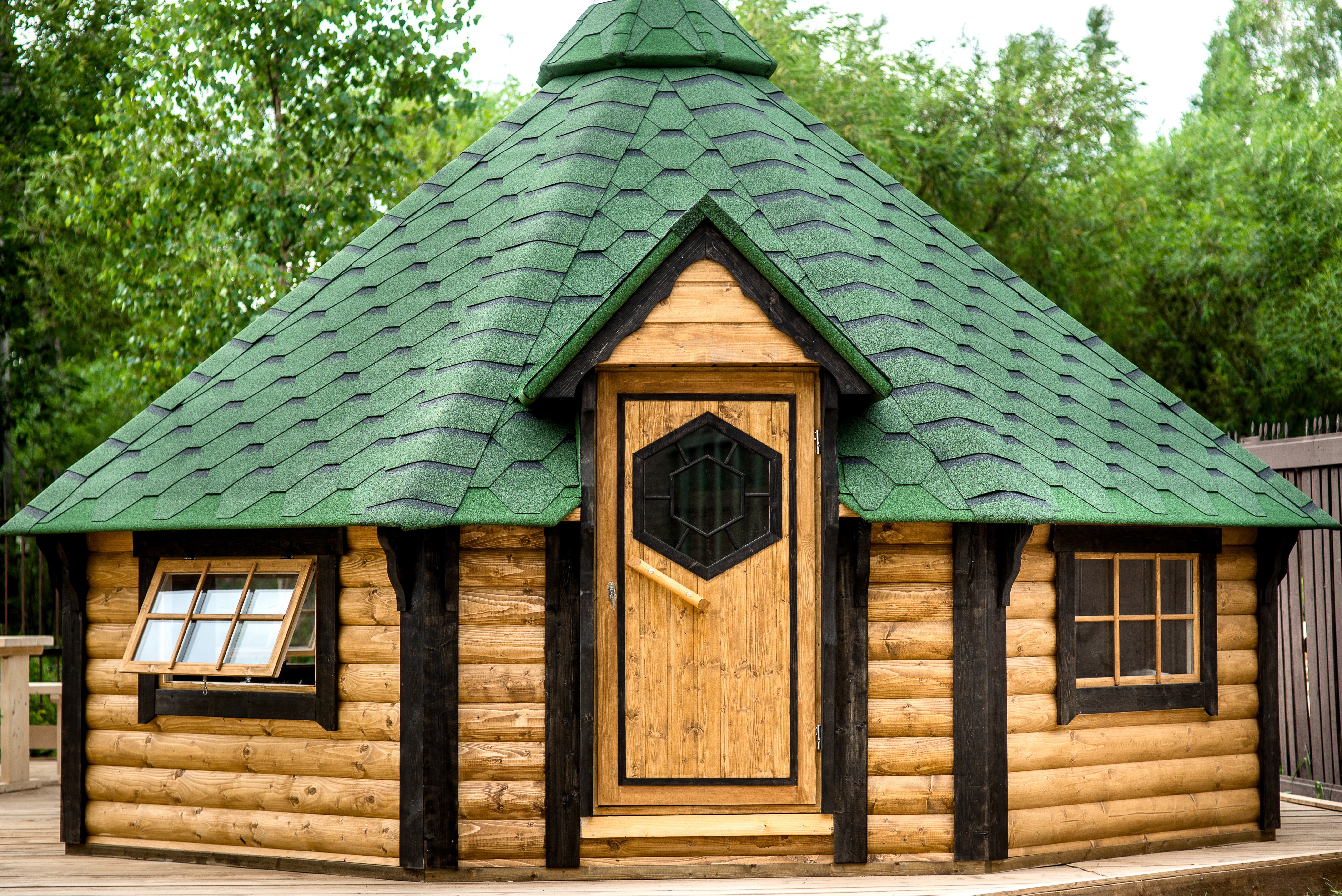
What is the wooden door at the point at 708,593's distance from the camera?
5.61 m

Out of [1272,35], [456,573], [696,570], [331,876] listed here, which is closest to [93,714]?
[331,876]

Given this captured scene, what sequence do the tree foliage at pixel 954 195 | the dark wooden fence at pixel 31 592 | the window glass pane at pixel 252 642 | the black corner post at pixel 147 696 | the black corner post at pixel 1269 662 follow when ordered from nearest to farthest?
the window glass pane at pixel 252 642
the black corner post at pixel 147 696
the black corner post at pixel 1269 662
the dark wooden fence at pixel 31 592
the tree foliage at pixel 954 195

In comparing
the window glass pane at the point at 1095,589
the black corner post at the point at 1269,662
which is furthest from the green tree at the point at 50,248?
the black corner post at the point at 1269,662

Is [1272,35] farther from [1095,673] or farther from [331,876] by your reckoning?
[331,876]

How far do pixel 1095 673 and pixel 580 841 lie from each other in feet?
9.43

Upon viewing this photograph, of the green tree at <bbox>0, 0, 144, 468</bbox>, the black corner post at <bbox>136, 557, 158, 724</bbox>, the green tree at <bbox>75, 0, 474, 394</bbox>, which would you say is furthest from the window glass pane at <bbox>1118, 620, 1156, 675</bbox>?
the green tree at <bbox>0, 0, 144, 468</bbox>

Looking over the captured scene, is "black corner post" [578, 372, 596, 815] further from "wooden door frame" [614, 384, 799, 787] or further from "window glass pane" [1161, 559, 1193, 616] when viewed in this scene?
"window glass pane" [1161, 559, 1193, 616]

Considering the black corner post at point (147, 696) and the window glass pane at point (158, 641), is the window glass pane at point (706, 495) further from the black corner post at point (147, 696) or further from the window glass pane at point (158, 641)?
the black corner post at point (147, 696)

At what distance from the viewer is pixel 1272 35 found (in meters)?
31.7

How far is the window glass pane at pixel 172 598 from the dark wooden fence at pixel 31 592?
90.2 inches

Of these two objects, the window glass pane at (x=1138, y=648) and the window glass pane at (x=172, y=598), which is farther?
the window glass pane at (x=1138, y=648)

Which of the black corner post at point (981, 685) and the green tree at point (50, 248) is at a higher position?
the green tree at point (50, 248)

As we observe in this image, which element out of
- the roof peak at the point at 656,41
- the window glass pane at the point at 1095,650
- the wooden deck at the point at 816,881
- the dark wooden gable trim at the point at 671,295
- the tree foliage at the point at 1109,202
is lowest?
the wooden deck at the point at 816,881

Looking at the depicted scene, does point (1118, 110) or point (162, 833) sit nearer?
point (162, 833)
